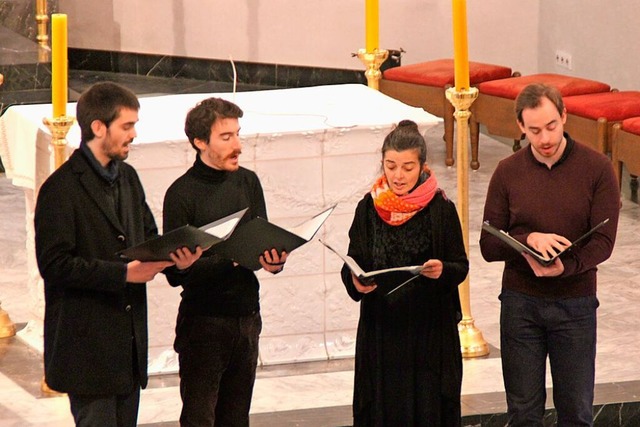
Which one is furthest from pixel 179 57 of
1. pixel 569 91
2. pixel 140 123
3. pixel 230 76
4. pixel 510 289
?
pixel 510 289

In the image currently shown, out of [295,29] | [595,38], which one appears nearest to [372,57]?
[595,38]

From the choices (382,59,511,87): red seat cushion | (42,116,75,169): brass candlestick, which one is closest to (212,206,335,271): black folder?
(42,116,75,169): brass candlestick

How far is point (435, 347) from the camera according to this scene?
3920 millimetres

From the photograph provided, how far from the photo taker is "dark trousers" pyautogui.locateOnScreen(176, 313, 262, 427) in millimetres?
3820

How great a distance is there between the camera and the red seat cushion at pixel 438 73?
8445 millimetres

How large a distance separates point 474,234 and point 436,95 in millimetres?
1590

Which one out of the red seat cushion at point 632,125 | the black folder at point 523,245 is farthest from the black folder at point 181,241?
the red seat cushion at point 632,125

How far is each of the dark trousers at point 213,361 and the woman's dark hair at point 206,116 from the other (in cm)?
55

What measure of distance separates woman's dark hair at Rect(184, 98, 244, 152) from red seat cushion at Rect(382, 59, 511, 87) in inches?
185

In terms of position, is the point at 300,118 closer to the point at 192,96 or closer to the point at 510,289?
the point at 192,96

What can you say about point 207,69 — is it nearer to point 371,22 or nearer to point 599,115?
point 599,115

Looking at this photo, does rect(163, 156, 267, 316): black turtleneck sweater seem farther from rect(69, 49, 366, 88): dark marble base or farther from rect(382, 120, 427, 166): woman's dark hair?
rect(69, 49, 366, 88): dark marble base

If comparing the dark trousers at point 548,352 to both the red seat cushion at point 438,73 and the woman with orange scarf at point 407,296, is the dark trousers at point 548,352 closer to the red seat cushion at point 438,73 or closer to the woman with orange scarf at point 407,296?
the woman with orange scarf at point 407,296

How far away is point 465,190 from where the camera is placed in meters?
5.14
